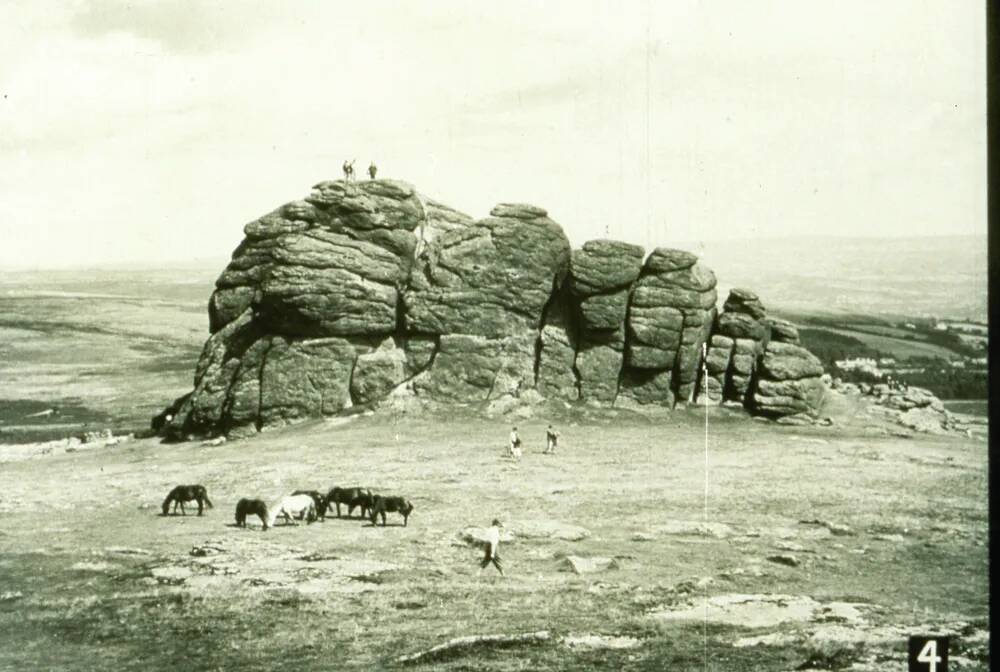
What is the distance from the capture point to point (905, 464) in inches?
1080

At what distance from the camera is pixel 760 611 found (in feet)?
52.1

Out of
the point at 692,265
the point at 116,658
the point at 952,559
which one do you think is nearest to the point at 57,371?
the point at 692,265

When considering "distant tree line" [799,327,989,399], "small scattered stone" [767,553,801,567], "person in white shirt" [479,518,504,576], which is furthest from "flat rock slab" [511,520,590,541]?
"distant tree line" [799,327,989,399]

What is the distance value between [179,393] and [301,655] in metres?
48.0

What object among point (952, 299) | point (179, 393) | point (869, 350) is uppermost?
point (952, 299)

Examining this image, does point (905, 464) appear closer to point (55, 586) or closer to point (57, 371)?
point (55, 586)

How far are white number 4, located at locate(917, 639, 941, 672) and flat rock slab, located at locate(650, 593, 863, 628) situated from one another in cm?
154

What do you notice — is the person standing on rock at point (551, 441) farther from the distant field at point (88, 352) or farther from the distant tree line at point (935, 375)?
the distant field at point (88, 352)

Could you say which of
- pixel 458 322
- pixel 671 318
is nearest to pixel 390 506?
pixel 458 322

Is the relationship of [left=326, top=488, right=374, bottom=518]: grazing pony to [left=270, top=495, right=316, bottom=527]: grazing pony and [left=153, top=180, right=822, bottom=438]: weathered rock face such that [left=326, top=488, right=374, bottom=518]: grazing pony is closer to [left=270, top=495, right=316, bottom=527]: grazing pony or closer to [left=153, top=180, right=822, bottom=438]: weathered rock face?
[left=270, top=495, right=316, bottom=527]: grazing pony

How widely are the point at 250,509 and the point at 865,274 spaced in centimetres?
6276

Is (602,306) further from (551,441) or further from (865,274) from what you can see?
(865,274)

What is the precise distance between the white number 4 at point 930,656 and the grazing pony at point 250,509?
1399 centimetres

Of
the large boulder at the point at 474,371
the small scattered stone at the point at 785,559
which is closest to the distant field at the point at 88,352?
the large boulder at the point at 474,371
